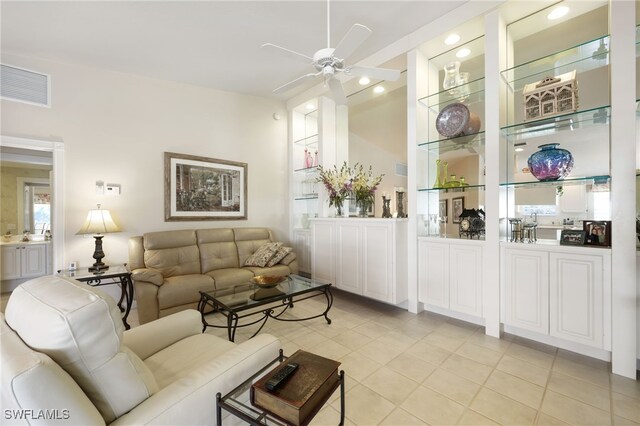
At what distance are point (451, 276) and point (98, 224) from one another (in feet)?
13.1

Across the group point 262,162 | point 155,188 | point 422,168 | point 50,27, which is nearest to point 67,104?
point 50,27

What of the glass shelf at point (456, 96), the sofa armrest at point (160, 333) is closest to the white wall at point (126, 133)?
the sofa armrest at point (160, 333)

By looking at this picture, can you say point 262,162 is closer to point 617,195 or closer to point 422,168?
point 422,168

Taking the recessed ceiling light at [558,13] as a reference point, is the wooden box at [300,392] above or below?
below

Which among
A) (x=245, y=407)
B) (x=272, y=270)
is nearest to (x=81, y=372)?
(x=245, y=407)

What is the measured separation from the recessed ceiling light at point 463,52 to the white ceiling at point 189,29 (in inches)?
19.4

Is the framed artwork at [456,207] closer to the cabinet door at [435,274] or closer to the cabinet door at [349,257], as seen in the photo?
the cabinet door at [435,274]

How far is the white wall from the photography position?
326cm

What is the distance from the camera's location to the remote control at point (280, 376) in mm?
1086

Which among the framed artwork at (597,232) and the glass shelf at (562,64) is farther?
the glass shelf at (562,64)

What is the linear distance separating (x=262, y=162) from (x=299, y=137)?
0.85 m

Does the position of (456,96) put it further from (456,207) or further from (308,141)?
(308,141)

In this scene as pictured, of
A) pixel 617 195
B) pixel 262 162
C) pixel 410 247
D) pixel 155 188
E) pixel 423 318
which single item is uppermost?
pixel 262 162

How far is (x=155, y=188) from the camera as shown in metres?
3.83
